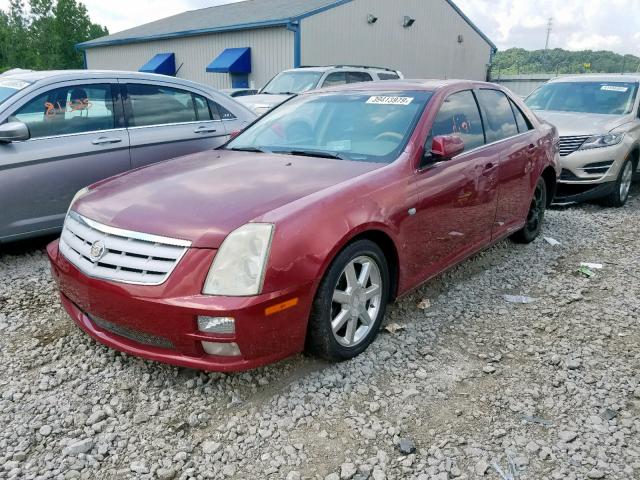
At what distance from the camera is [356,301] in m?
3.03

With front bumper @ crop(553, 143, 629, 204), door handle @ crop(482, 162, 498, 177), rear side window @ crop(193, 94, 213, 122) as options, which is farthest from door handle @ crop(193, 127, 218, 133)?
front bumper @ crop(553, 143, 629, 204)

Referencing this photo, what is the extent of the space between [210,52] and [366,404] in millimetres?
21849

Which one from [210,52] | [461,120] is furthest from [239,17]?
[461,120]

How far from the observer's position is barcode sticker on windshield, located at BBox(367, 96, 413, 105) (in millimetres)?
3748

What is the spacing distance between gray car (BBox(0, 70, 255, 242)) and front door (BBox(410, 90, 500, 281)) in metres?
2.75

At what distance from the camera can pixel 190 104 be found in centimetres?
556

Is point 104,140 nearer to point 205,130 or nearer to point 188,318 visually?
point 205,130

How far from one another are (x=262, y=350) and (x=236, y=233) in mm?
581

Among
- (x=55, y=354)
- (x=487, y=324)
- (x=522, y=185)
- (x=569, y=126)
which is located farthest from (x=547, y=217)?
(x=55, y=354)

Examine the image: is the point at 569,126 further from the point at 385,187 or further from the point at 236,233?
the point at 236,233

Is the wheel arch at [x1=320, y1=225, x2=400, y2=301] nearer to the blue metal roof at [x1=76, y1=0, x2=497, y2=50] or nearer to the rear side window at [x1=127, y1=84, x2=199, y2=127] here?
the rear side window at [x1=127, y1=84, x2=199, y2=127]

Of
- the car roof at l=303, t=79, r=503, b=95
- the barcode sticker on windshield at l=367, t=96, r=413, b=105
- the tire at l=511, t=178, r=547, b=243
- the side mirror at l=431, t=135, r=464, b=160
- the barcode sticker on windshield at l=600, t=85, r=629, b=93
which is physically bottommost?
the tire at l=511, t=178, r=547, b=243

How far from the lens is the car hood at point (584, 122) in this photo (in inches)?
272

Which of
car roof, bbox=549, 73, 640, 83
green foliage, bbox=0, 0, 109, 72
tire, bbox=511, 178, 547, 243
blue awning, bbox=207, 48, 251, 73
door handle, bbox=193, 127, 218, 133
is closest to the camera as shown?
tire, bbox=511, 178, 547, 243
